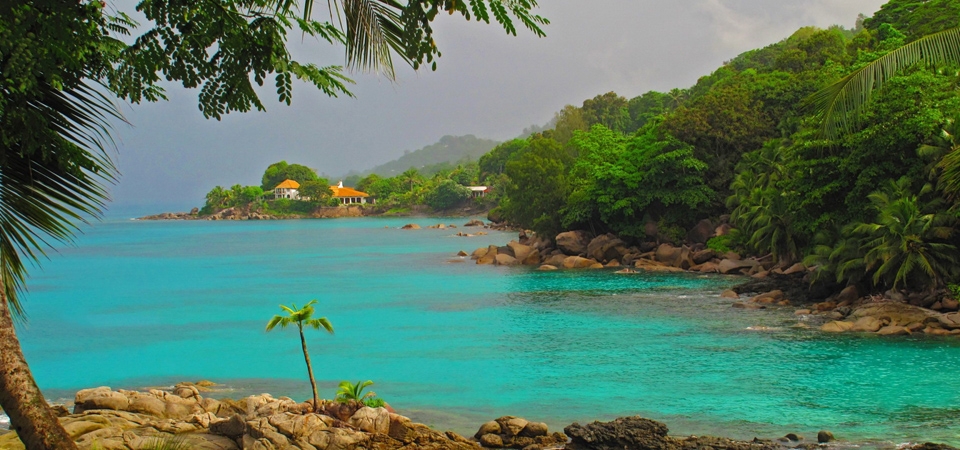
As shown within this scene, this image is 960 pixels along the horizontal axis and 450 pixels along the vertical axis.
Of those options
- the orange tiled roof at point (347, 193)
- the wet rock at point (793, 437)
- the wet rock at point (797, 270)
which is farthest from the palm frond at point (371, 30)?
the orange tiled roof at point (347, 193)

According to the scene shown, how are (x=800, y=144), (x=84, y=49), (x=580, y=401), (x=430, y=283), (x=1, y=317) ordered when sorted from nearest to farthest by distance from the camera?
(x=1, y=317) < (x=84, y=49) < (x=580, y=401) < (x=800, y=144) < (x=430, y=283)

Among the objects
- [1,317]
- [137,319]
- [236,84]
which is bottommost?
[137,319]

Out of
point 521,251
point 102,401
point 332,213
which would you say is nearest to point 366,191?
point 332,213

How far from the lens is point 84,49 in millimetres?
5688

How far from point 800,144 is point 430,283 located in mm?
20307

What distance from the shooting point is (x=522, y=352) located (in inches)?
969

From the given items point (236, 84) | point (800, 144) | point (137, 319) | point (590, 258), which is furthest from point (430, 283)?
point (236, 84)

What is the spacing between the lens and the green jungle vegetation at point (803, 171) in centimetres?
2491

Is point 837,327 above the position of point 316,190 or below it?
below

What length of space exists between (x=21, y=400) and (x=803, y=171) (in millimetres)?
28887

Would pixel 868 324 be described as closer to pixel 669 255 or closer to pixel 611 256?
pixel 669 255

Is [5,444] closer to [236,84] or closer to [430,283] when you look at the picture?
[236,84]

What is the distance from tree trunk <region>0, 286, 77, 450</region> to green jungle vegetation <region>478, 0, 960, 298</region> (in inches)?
345

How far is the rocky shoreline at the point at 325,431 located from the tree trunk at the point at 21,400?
7.64 m
